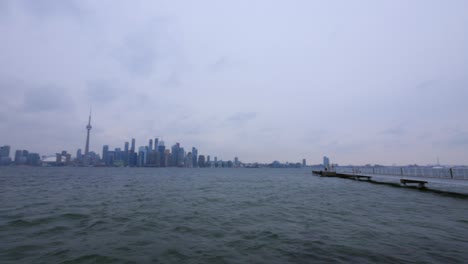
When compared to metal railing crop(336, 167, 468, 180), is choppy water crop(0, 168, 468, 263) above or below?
below

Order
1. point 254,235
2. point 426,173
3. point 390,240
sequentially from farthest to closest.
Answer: point 426,173
point 254,235
point 390,240

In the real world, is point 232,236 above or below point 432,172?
below

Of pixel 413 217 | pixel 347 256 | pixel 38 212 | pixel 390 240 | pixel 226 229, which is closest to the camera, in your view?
pixel 347 256

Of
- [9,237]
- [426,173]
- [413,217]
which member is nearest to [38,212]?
[9,237]

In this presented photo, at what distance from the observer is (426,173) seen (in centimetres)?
3681

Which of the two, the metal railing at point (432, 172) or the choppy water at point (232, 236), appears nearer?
the choppy water at point (232, 236)

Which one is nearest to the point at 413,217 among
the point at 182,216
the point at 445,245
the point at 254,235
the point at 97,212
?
the point at 445,245

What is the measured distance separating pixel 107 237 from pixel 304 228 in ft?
36.7

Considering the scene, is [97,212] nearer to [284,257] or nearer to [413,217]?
[284,257]

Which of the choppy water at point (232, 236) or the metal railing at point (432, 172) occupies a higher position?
the metal railing at point (432, 172)

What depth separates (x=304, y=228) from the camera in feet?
42.4

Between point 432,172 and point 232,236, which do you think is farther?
point 432,172

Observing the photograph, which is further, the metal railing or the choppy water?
the metal railing

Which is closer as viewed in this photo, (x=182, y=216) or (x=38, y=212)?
(x=182, y=216)
